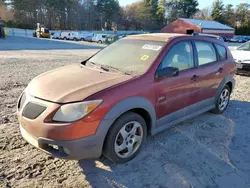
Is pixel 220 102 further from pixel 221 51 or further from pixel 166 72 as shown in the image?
pixel 166 72

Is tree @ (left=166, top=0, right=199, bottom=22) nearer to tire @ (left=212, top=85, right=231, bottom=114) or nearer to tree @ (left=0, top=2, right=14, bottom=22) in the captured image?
tree @ (left=0, top=2, right=14, bottom=22)

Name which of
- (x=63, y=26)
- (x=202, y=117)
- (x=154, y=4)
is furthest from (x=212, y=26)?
(x=202, y=117)

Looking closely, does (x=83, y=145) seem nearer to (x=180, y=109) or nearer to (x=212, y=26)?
(x=180, y=109)

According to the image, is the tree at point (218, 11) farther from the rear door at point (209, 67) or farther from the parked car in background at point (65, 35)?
the rear door at point (209, 67)

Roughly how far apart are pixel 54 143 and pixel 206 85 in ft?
9.40

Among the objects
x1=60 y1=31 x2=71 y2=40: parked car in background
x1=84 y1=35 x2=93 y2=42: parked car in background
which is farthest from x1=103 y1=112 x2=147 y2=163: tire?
x1=60 y1=31 x2=71 y2=40: parked car in background

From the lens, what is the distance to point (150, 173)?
2.79 meters

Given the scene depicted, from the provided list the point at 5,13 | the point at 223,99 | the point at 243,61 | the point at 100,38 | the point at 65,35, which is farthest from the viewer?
the point at 5,13

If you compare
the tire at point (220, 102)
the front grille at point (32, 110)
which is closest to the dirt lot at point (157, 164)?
the tire at point (220, 102)

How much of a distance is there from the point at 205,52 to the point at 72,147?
2.99 m

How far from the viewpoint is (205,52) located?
4.13 metres

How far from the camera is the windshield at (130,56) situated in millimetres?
3179

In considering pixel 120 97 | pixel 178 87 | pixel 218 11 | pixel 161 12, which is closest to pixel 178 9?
pixel 161 12

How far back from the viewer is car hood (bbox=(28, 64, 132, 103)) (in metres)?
2.52
